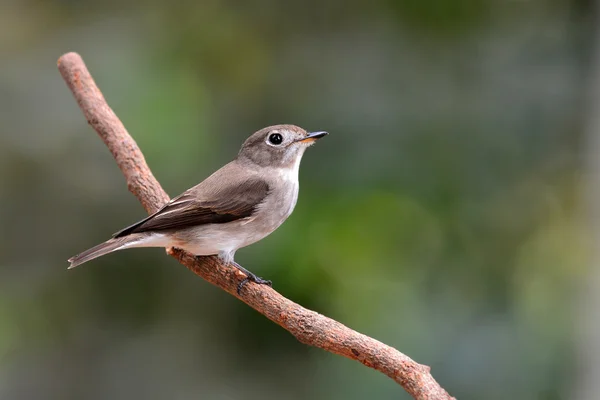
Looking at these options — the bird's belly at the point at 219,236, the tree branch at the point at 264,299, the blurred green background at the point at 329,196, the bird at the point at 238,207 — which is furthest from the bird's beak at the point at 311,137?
the blurred green background at the point at 329,196

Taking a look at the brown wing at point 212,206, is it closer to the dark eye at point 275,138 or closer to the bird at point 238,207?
the bird at point 238,207

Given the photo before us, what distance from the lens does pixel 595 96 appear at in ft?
17.0

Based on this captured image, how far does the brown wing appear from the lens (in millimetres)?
3121

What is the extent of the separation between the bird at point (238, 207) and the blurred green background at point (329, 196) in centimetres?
112

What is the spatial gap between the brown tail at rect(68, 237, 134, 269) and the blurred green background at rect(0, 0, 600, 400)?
4.97 feet

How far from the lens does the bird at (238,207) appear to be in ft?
10.3

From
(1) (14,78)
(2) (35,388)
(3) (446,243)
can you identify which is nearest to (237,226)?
(3) (446,243)

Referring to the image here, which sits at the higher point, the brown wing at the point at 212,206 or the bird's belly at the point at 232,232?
the brown wing at the point at 212,206

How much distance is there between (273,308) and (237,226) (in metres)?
0.42

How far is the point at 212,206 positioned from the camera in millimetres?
3266

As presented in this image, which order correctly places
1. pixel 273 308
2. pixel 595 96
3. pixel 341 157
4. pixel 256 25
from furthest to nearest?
pixel 256 25, pixel 595 96, pixel 341 157, pixel 273 308

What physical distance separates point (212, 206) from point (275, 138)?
390mm

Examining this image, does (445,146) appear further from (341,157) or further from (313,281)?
(313,281)

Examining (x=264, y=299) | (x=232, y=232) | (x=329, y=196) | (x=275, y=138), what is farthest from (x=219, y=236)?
(x=329, y=196)
